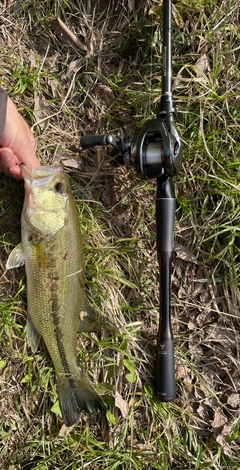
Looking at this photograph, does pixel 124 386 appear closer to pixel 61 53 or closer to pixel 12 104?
pixel 12 104

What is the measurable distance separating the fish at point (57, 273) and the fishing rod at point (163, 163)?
0.42m

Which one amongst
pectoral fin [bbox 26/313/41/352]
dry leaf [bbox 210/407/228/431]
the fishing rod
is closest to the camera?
the fishing rod

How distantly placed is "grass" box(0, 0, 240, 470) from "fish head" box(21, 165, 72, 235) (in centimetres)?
35

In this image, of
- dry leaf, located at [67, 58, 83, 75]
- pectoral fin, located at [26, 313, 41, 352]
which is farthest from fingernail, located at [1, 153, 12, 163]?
pectoral fin, located at [26, 313, 41, 352]

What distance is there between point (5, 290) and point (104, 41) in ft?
6.89

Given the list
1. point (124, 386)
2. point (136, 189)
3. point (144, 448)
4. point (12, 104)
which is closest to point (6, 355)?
point (124, 386)

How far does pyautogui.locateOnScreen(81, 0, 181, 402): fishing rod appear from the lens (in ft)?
9.07

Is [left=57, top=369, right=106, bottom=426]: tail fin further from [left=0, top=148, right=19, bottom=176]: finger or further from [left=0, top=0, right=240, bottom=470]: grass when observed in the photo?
[left=0, top=148, right=19, bottom=176]: finger

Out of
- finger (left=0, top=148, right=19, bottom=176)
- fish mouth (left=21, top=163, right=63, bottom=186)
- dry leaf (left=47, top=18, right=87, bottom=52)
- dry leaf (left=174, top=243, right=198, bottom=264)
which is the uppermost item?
dry leaf (left=47, top=18, right=87, bottom=52)

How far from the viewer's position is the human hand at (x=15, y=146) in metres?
3.00

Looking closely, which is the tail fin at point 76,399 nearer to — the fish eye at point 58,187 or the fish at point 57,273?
the fish at point 57,273

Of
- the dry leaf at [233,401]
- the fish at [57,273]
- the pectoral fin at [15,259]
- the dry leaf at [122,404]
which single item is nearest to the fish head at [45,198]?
the fish at [57,273]

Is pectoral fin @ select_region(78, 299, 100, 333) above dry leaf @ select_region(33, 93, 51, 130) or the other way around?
the other way around

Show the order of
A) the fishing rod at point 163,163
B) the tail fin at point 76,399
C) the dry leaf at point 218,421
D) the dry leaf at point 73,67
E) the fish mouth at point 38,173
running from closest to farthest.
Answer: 1. the fishing rod at point 163,163
2. the fish mouth at point 38,173
3. the tail fin at point 76,399
4. the dry leaf at point 218,421
5. the dry leaf at point 73,67
